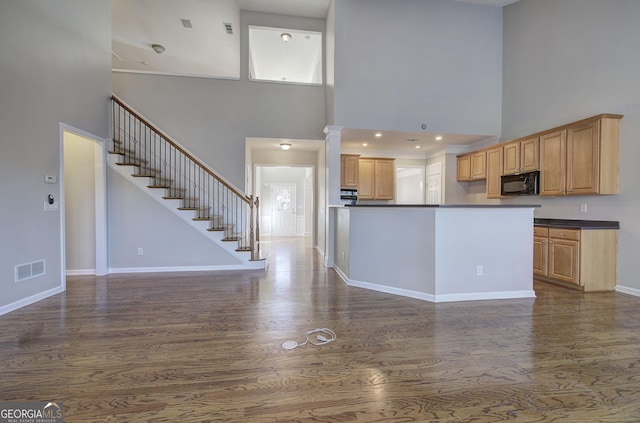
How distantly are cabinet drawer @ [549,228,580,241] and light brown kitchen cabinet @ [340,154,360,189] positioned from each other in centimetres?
383

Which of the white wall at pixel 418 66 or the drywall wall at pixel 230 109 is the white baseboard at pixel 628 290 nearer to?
the white wall at pixel 418 66

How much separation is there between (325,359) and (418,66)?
17.1 ft

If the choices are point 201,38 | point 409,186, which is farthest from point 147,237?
point 409,186

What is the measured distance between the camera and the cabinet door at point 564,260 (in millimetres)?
3699

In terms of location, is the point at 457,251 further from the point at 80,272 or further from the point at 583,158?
the point at 80,272

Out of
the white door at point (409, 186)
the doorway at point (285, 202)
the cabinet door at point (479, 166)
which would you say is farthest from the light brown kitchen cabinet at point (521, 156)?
the doorway at point (285, 202)

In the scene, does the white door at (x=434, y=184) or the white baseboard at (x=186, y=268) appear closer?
the white baseboard at (x=186, y=268)

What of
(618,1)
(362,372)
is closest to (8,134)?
(362,372)

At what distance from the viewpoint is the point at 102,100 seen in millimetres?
4480

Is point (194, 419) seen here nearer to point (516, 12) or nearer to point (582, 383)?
point (582, 383)

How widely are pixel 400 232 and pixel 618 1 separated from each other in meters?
4.45

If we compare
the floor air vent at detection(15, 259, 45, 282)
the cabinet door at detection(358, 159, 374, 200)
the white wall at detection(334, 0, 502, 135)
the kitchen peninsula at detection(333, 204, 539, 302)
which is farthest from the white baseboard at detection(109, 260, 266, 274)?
the cabinet door at detection(358, 159, 374, 200)

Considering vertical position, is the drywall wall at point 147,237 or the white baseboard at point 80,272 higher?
the drywall wall at point 147,237

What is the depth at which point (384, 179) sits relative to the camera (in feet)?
22.5
